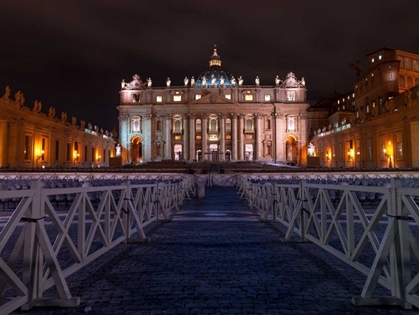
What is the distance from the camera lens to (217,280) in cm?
500

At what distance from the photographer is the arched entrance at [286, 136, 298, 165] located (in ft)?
277

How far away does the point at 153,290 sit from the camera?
4.56 metres

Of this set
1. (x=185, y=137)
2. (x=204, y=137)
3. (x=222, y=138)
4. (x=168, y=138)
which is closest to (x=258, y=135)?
(x=222, y=138)

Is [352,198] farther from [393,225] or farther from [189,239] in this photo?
[189,239]

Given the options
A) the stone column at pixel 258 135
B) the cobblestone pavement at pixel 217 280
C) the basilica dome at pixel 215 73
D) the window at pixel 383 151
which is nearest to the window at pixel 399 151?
the window at pixel 383 151

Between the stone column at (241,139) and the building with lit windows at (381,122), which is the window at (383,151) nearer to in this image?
the building with lit windows at (381,122)

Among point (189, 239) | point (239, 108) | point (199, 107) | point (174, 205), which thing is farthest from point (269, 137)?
point (189, 239)

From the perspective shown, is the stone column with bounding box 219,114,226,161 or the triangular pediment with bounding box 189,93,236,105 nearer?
the triangular pediment with bounding box 189,93,236,105

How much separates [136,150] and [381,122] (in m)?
61.8

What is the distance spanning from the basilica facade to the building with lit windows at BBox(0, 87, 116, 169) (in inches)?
768

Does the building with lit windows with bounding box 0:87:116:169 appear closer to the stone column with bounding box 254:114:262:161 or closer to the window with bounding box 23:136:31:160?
the window with bounding box 23:136:31:160

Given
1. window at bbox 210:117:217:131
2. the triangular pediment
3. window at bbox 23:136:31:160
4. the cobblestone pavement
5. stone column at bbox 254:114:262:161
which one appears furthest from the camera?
window at bbox 210:117:217:131

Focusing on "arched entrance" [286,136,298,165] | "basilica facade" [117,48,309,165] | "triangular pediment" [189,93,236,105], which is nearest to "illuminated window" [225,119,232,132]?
"basilica facade" [117,48,309,165]

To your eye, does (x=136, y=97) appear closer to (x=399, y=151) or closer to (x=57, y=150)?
(x=57, y=150)
